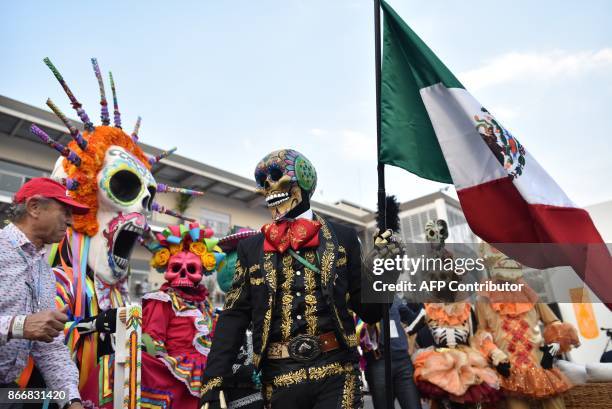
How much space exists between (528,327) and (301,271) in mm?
2651

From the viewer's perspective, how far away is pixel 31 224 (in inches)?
88.3

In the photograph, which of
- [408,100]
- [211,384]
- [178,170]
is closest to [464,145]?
[408,100]

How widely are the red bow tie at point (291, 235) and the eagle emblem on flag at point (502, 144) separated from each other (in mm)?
1080

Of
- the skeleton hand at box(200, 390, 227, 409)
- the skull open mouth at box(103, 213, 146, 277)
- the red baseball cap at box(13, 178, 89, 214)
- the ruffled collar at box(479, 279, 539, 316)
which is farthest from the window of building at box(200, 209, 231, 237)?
the skeleton hand at box(200, 390, 227, 409)

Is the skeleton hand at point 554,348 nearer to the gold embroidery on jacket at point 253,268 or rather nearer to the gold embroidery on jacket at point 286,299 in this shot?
the gold embroidery on jacket at point 286,299

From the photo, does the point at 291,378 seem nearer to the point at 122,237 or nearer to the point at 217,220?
the point at 122,237

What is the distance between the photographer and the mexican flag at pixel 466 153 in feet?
7.47

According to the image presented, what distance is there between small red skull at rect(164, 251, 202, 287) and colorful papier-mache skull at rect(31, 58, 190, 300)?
1.37 feet

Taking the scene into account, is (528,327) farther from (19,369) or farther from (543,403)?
(19,369)

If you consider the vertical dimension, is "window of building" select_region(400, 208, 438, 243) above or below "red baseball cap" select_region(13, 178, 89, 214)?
above

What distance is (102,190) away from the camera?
4.09 m

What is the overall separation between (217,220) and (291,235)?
1389cm

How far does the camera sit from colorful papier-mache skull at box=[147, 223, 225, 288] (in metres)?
4.30

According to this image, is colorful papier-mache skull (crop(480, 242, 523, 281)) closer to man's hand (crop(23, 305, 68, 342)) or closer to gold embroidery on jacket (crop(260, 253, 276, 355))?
gold embroidery on jacket (crop(260, 253, 276, 355))
